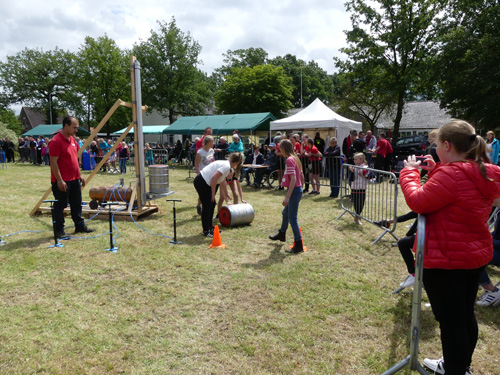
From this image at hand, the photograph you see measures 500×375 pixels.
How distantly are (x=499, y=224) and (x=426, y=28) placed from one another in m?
28.9

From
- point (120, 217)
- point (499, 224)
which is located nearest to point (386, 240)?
point (499, 224)

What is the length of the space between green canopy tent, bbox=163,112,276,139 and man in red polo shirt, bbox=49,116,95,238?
15387mm

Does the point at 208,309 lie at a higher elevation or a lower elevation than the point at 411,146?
lower

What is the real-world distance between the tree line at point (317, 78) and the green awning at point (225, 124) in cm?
1227

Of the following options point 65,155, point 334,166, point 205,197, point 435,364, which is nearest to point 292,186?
point 205,197

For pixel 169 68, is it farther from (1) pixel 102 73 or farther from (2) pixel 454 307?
(2) pixel 454 307

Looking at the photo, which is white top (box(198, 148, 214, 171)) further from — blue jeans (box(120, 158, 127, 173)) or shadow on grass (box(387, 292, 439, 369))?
blue jeans (box(120, 158, 127, 173))

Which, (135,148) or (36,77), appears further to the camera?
(36,77)

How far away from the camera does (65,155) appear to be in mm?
6473

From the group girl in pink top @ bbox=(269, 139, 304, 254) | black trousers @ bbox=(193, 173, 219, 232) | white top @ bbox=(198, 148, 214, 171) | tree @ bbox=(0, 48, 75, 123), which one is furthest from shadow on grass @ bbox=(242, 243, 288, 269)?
tree @ bbox=(0, 48, 75, 123)

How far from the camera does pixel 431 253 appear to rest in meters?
2.29

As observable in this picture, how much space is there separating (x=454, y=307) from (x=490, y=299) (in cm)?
229

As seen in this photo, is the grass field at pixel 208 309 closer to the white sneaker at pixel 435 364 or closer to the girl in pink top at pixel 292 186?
the white sneaker at pixel 435 364

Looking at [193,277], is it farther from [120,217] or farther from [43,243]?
[120,217]
